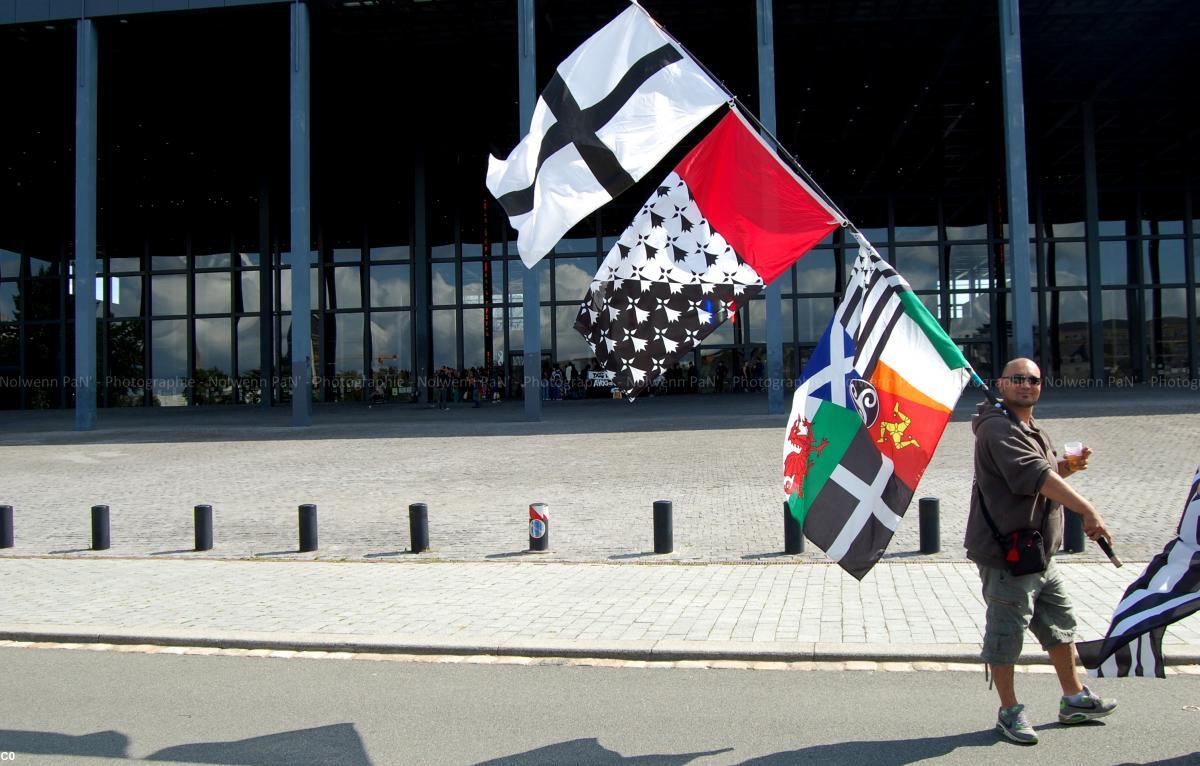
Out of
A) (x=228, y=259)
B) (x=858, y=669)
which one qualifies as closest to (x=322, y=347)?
(x=228, y=259)

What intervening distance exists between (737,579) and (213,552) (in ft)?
19.6

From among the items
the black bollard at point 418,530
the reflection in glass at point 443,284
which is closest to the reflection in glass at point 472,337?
the reflection in glass at point 443,284

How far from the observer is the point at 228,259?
4038 cm

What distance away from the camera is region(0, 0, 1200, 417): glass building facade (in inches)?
1085

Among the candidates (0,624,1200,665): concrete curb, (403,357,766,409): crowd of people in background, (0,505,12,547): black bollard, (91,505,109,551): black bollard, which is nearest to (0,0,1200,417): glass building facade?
(403,357,766,409): crowd of people in background

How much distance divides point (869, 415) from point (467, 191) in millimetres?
35229

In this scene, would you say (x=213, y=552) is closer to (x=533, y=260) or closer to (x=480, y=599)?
(x=480, y=599)

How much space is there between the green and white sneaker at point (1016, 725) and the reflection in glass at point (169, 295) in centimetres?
4159

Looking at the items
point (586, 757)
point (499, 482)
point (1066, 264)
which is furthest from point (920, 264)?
point (586, 757)

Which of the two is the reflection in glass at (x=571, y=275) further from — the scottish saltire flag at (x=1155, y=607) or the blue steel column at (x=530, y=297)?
the scottish saltire flag at (x=1155, y=607)

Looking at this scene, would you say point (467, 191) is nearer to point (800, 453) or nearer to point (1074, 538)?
point (1074, 538)

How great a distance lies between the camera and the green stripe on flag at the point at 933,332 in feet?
15.1

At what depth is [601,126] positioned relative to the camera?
6.31 metres

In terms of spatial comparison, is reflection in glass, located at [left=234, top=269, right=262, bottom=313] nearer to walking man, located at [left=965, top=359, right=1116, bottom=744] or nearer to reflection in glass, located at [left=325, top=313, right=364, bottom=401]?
reflection in glass, located at [left=325, top=313, right=364, bottom=401]
